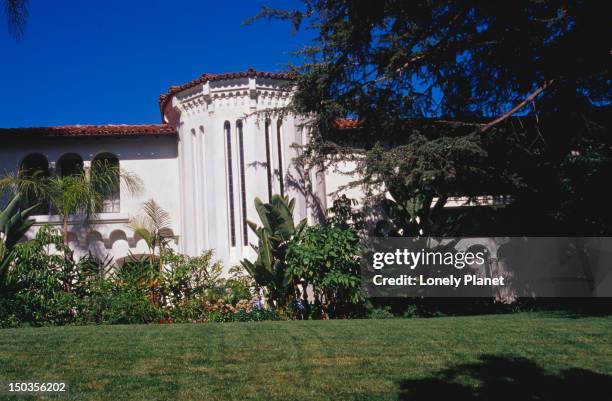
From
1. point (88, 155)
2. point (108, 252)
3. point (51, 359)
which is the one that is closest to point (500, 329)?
point (51, 359)

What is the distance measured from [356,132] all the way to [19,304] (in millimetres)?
8364

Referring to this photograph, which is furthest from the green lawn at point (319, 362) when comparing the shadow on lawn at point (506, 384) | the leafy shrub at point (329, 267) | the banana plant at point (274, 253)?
the banana plant at point (274, 253)

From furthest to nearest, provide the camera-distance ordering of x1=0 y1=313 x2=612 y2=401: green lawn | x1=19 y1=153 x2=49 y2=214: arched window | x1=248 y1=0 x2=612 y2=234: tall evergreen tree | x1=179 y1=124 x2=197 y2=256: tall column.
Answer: x1=19 y1=153 x2=49 y2=214: arched window, x1=179 y1=124 x2=197 y2=256: tall column, x1=248 y1=0 x2=612 y2=234: tall evergreen tree, x1=0 y1=313 x2=612 y2=401: green lawn

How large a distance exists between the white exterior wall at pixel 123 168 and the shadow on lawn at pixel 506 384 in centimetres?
1075

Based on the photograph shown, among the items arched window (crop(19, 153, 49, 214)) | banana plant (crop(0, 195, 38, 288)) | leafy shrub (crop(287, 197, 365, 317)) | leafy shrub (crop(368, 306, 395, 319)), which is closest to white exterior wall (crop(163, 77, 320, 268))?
leafy shrub (crop(287, 197, 365, 317))

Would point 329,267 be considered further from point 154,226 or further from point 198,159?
point 154,226

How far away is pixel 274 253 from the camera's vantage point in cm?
1268

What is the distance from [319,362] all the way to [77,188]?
8673mm

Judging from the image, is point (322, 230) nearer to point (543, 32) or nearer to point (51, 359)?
point (543, 32)

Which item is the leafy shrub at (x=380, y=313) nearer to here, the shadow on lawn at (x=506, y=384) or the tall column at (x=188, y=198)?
the tall column at (x=188, y=198)

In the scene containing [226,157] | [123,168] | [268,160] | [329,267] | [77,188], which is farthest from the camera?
[123,168]

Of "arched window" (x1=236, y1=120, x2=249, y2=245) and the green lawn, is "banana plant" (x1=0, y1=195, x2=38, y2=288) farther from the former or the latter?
"arched window" (x1=236, y1=120, x2=249, y2=245)

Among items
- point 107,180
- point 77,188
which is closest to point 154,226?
point 107,180

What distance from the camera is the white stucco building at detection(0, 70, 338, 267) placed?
14.4 m
